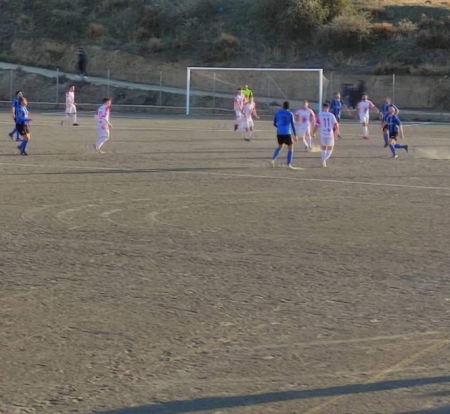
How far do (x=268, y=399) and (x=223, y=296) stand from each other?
303 cm

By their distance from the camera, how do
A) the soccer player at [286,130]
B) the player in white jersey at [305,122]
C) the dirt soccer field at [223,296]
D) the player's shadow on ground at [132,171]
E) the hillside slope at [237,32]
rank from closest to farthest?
the dirt soccer field at [223,296], the player's shadow on ground at [132,171], the soccer player at [286,130], the player in white jersey at [305,122], the hillside slope at [237,32]

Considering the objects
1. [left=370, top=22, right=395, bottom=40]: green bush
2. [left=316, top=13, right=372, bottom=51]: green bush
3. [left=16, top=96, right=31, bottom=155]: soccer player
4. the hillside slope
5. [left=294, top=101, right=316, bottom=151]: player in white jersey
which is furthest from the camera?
[left=370, top=22, right=395, bottom=40]: green bush

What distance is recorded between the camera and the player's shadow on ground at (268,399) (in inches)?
237

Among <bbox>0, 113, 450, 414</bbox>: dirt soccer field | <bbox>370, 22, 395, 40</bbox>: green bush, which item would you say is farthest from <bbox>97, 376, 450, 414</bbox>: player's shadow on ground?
<bbox>370, 22, 395, 40</bbox>: green bush

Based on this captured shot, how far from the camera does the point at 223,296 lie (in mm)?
9203

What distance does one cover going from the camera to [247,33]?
63750 mm

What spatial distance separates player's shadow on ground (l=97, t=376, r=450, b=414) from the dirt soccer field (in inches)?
0.8

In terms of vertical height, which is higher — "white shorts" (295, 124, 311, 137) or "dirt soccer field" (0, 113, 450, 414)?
"white shorts" (295, 124, 311, 137)

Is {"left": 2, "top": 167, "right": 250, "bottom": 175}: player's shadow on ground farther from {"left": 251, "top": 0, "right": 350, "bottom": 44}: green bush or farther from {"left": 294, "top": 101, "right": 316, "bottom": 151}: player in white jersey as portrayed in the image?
{"left": 251, "top": 0, "right": 350, "bottom": 44}: green bush

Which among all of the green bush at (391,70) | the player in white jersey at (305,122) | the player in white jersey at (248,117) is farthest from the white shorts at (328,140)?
the green bush at (391,70)

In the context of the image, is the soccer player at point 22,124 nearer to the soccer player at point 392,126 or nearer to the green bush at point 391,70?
the soccer player at point 392,126

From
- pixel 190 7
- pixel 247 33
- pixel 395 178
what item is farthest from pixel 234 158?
pixel 190 7

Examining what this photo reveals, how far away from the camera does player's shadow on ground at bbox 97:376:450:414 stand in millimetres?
6008

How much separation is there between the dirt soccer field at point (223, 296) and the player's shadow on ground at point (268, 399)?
0.8 inches
